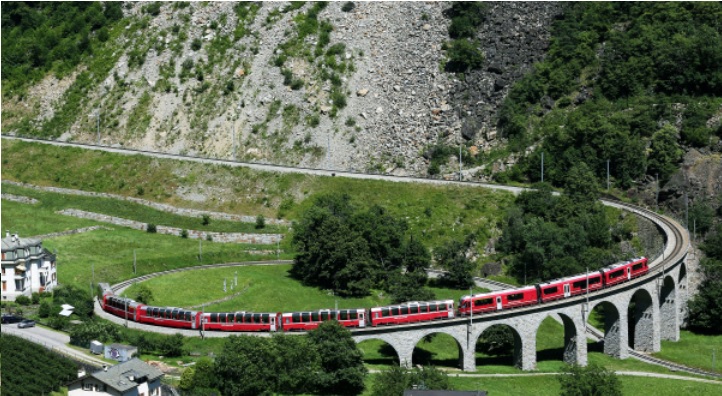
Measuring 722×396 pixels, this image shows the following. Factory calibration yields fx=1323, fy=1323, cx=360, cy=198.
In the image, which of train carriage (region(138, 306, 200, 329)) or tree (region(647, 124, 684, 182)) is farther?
tree (region(647, 124, 684, 182))

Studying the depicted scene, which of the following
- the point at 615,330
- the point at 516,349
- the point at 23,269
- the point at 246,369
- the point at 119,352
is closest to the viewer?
the point at 246,369

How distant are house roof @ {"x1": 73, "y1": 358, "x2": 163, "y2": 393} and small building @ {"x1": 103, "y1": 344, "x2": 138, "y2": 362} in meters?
9.69

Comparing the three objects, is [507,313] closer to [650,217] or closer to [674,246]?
[674,246]

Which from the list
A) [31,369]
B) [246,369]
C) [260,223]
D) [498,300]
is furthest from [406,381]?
[260,223]

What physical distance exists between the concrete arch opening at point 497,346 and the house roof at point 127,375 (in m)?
39.9

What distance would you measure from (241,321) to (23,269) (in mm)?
30587

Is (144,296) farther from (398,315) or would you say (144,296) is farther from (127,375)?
(127,375)

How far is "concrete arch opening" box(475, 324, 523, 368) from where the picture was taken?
143 metres

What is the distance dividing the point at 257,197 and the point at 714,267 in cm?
6773

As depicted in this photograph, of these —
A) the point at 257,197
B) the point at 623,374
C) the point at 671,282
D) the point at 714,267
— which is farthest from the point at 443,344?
the point at 257,197

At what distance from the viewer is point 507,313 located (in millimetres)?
139375

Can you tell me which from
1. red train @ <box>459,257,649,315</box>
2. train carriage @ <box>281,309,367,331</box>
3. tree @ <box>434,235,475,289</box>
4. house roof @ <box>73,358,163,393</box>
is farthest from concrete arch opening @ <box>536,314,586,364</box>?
house roof @ <box>73,358,163,393</box>

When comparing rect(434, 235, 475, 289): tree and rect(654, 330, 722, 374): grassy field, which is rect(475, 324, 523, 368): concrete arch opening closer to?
rect(434, 235, 475, 289): tree

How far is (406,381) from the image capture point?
A: 120 m
